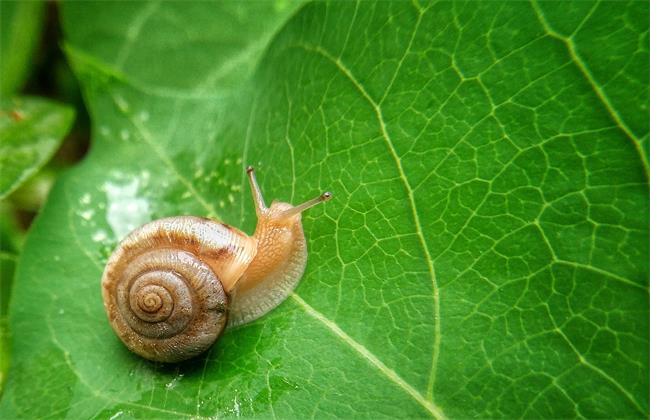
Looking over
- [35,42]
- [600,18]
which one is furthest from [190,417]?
[35,42]

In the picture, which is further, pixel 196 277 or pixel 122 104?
pixel 122 104

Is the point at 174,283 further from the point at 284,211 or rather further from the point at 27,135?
the point at 27,135

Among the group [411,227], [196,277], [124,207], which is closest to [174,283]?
[196,277]

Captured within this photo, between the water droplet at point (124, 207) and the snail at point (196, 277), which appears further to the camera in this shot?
the water droplet at point (124, 207)

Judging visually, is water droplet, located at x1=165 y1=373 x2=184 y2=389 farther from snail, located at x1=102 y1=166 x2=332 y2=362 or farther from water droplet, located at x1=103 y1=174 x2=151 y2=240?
water droplet, located at x1=103 y1=174 x2=151 y2=240

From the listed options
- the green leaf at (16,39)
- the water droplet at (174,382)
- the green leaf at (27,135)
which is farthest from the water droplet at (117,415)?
the green leaf at (16,39)

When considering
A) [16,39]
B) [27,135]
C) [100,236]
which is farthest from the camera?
[16,39]

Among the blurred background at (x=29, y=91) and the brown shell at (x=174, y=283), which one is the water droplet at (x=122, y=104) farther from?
the brown shell at (x=174, y=283)
